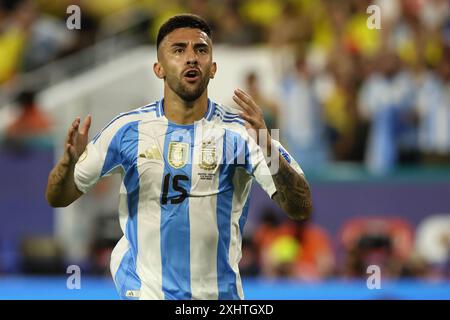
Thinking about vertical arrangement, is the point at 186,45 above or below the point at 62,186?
above

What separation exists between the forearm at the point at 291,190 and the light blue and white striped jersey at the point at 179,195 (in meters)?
0.13

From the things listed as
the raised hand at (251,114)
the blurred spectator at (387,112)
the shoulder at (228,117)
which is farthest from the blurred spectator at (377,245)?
the raised hand at (251,114)

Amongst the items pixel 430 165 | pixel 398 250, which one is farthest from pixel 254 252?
pixel 430 165

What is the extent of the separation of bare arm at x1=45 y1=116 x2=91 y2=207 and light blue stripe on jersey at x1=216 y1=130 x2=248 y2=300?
74cm

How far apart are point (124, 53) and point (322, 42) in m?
2.94

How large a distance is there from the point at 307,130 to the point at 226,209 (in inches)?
278

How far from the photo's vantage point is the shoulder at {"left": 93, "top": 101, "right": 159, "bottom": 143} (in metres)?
5.11

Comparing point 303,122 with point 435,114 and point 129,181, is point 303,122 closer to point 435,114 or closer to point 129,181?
point 435,114

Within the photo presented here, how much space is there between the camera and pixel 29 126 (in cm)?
1274

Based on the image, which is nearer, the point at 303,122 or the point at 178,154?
the point at 178,154

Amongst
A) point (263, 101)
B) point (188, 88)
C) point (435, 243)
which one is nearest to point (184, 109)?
point (188, 88)

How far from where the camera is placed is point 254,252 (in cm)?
1111
